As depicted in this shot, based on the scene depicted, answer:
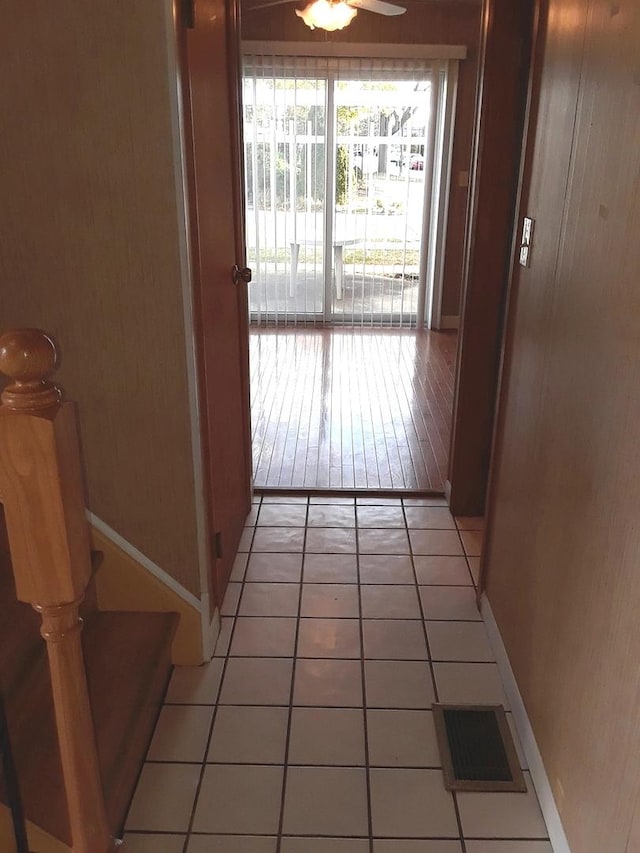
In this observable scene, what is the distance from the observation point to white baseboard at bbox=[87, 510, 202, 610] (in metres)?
1.96

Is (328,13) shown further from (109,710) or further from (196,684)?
(109,710)

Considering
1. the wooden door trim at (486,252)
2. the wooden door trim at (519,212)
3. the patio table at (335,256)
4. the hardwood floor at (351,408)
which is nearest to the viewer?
the wooden door trim at (519,212)

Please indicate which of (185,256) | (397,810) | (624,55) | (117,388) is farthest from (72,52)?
(397,810)

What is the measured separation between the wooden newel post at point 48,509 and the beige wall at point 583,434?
0.92 metres

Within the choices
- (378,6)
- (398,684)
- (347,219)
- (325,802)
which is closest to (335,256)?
(347,219)

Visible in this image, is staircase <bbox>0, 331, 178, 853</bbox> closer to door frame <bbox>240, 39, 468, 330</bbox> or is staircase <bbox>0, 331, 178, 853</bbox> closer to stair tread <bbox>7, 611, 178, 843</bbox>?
stair tread <bbox>7, 611, 178, 843</bbox>

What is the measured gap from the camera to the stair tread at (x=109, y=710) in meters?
1.48

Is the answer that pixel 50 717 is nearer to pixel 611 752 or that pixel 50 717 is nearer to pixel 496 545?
pixel 611 752

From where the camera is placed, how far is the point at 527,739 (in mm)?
1803

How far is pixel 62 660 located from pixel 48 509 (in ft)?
0.92

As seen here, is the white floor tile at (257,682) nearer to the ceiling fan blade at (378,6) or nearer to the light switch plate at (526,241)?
the light switch plate at (526,241)

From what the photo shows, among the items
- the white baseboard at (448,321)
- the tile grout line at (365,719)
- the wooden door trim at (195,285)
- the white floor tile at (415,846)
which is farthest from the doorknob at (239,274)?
the white baseboard at (448,321)

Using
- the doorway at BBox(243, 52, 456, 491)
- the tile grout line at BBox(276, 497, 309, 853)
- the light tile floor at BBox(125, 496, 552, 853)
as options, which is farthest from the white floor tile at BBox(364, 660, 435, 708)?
the doorway at BBox(243, 52, 456, 491)

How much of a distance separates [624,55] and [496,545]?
1.39 metres
